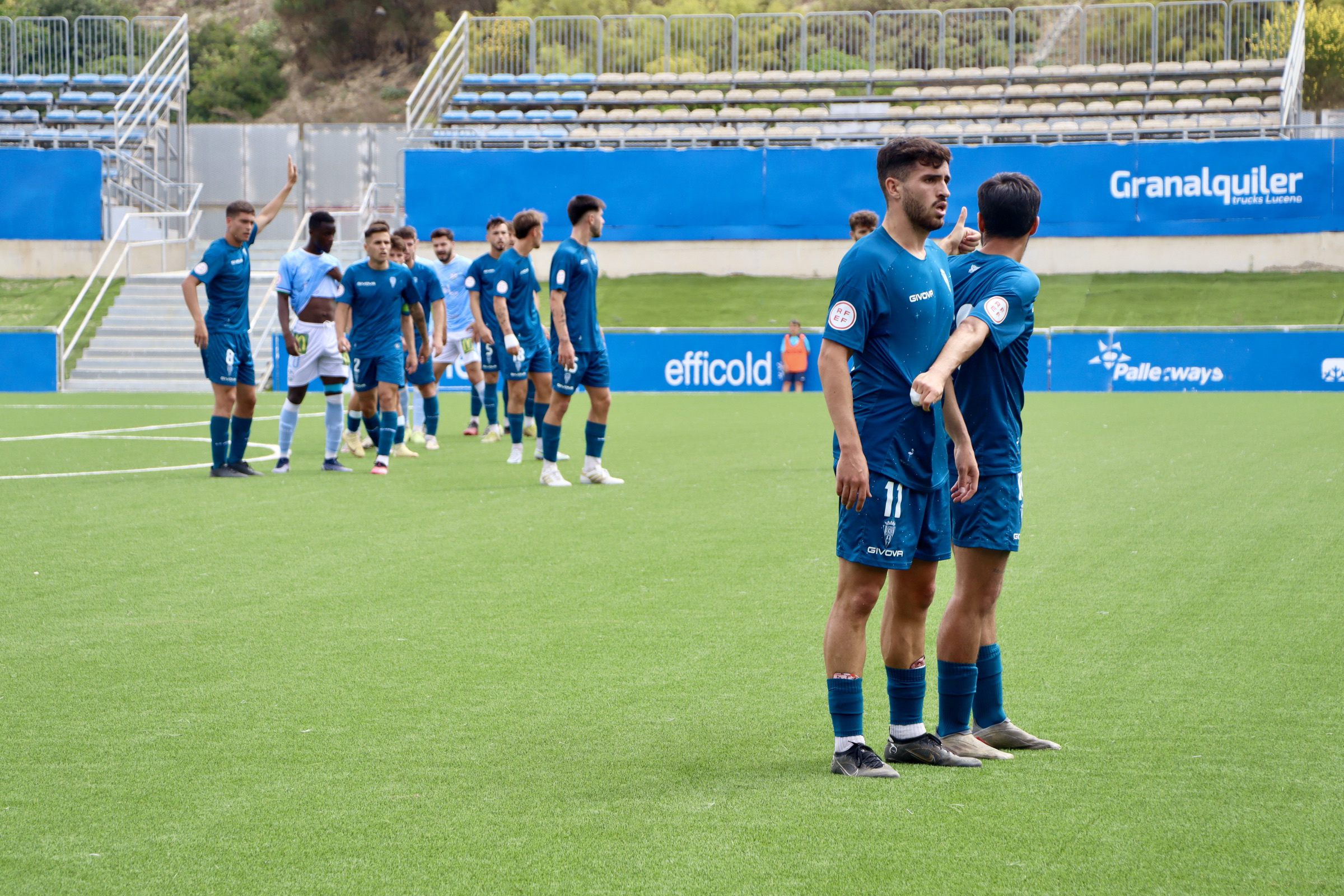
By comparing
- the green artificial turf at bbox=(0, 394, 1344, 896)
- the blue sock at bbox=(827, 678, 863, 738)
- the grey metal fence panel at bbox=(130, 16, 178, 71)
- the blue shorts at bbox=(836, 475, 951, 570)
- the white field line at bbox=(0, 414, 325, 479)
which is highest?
the grey metal fence panel at bbox=(130, 16, 178, 71)

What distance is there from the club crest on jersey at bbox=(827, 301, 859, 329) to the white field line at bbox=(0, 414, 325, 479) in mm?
9231

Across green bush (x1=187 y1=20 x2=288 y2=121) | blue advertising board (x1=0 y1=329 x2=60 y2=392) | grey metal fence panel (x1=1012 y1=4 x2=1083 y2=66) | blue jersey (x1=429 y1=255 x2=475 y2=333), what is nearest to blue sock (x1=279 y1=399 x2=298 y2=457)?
blue jersey (x1=429 y1=255 x2=475 y2=333)

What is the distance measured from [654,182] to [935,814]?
29313mm

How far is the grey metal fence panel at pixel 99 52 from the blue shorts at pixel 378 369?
26.4 metres

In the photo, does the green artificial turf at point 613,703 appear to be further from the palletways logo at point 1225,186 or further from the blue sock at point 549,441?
the palletways logo at point 1225,186

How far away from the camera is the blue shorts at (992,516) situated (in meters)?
4.21

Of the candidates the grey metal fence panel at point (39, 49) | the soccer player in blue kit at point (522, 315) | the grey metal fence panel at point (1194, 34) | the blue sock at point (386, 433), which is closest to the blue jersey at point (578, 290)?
the soccer player in blue kit at point (522, 315)

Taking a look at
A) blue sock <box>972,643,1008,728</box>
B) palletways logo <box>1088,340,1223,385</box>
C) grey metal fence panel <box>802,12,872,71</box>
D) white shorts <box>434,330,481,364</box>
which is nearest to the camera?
blue sock <box>972,643,1008,728</box>

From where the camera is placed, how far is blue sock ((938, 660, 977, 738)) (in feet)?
14.0

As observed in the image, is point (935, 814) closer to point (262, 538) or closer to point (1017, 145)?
point (262, 538)

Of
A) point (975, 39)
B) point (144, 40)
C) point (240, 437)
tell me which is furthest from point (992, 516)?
point (144, 40)

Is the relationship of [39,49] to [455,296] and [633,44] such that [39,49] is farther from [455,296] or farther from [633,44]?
[455,296]

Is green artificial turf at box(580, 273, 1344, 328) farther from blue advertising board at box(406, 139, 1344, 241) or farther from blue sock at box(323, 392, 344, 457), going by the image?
blue sock at box(323, 392, 344, 457)

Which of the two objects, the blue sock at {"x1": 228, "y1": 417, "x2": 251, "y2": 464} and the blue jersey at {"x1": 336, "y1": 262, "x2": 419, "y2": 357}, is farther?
the blue jersey at {"x1": 336, "y1": 262, "x2": 419, "y2": 357}
